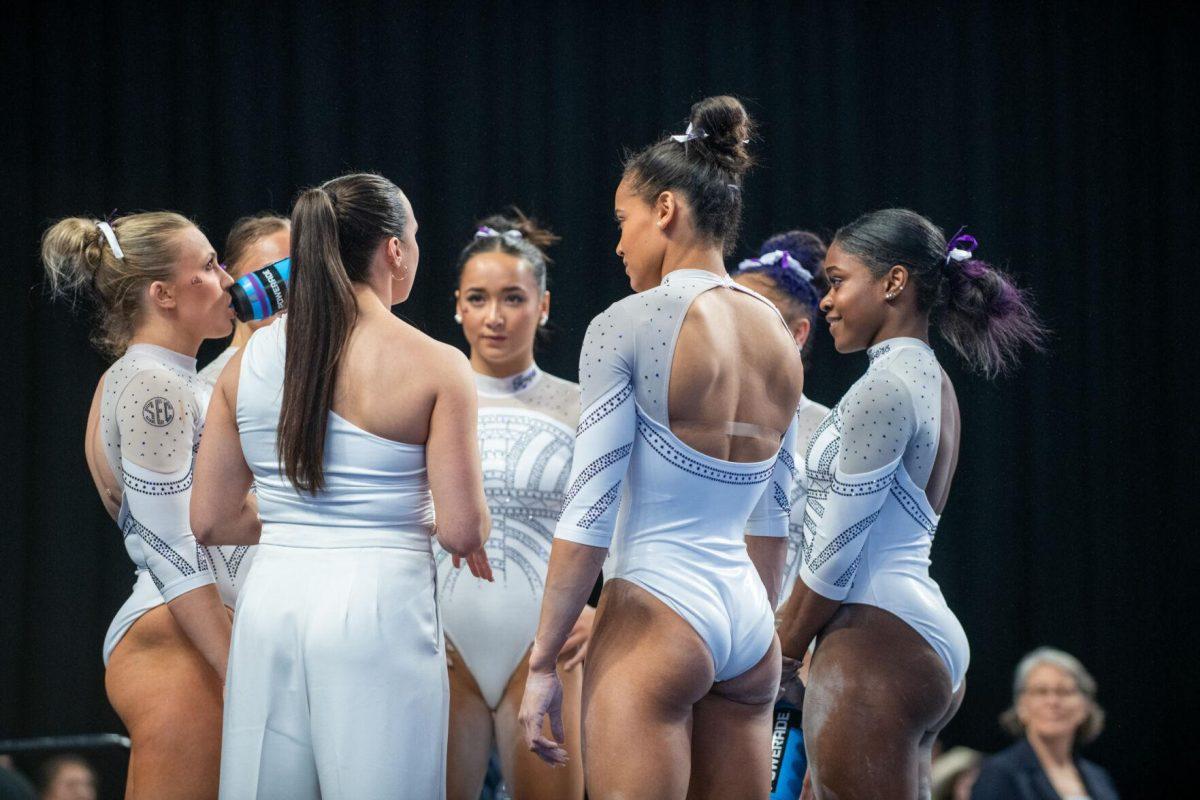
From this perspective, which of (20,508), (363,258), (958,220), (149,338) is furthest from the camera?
(958,220)

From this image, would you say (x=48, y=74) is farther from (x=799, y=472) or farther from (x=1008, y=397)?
(x=1008, y=397)

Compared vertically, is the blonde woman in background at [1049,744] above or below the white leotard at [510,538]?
below

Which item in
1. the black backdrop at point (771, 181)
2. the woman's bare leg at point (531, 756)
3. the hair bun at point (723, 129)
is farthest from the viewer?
the black backdrop at point (771, 181)

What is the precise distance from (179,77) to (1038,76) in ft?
9.43

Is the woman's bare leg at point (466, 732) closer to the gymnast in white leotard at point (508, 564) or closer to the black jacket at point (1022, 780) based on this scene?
the gymnast in white leotard at point (508, 564)

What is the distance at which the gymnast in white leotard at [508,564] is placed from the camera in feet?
9.15

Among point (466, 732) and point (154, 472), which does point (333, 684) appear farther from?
point (466, 732)

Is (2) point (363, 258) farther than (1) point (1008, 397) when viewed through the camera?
No

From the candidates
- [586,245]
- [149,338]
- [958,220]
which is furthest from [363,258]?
[958,220]

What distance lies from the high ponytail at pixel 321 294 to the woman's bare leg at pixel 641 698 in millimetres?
492

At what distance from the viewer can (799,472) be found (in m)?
2.91

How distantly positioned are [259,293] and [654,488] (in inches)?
31.5

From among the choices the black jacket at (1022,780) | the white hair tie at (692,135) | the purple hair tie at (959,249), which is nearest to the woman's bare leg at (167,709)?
the white hair tie at (692,135)

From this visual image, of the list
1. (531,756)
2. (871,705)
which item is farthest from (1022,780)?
(531,756)
